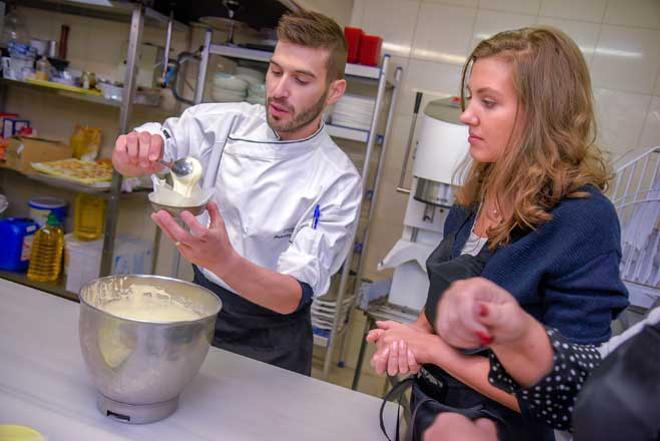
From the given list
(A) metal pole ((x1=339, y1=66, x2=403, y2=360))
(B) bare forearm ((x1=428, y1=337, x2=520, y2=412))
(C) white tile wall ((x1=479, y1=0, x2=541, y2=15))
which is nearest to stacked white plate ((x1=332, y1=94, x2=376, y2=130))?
(A) metal pole ((x1=339, y1=66, x2=403, y2=360))

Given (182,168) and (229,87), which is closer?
(182,168)

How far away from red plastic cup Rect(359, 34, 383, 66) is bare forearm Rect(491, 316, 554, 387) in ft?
6.54

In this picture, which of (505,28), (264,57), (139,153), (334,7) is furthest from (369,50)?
(139,153)

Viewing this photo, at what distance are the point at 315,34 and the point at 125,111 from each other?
1298 millimetres

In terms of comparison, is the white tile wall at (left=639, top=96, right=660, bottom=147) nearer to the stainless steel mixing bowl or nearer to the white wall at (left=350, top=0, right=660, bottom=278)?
the white wall at (left=350, top=0, right=660, bottom=278)

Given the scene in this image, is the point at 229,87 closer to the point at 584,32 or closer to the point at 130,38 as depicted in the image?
the point at 130,38

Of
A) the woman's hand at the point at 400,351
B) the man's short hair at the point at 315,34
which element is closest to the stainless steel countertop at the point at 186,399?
the woman's hand at the point at 400,351

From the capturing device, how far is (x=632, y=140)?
2.50m

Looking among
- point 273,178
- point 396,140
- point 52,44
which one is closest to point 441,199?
point 396,140

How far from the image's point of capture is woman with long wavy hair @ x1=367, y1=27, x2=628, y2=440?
0.80m

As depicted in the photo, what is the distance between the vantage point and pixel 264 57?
2.30 m

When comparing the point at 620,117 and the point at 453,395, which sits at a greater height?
the point at 620,117

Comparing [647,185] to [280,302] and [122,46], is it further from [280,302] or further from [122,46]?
[122,46]

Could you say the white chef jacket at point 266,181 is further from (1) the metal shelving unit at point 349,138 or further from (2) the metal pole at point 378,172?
(2) the metal pole at point 378,172
